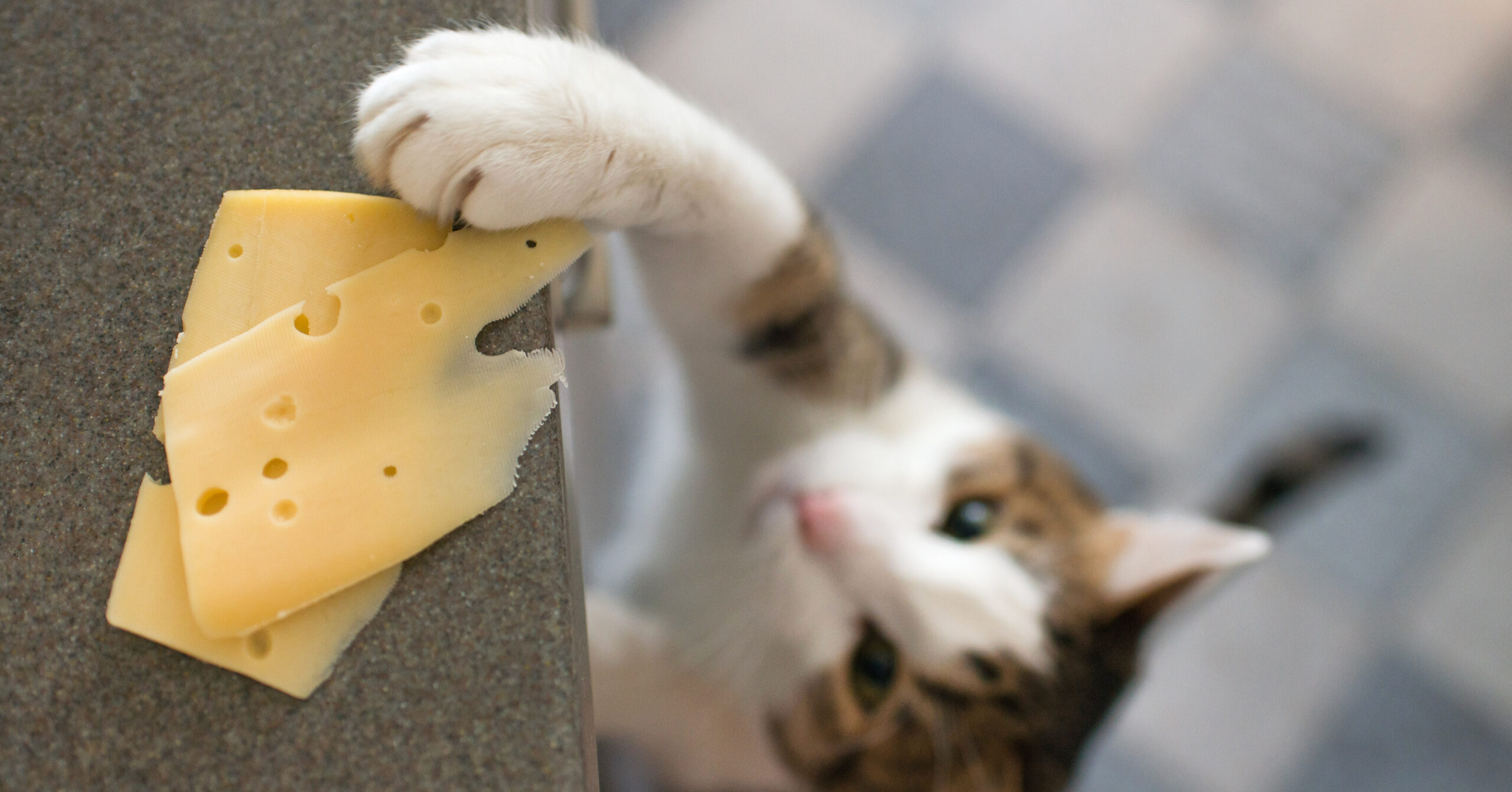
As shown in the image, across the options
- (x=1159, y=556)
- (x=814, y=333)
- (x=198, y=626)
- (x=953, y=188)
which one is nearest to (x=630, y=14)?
(x=953, y=188)

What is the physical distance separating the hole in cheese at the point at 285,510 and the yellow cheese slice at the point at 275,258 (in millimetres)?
92

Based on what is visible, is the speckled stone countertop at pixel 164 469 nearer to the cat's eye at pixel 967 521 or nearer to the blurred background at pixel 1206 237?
the cat's eye at pixel 967 521

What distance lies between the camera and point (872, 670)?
2.85 ft

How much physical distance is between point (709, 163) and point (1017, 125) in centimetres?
123

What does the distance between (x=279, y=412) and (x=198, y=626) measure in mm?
112

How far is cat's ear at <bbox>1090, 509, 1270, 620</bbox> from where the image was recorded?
77 centimetres

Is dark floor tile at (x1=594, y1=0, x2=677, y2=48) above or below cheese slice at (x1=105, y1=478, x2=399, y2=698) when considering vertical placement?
below

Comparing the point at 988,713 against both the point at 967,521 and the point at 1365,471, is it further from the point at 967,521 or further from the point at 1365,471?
the point at 1365,471

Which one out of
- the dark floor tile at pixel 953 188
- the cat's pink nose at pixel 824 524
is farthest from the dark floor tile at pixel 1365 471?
the cat's pink nose at pixel 824 524

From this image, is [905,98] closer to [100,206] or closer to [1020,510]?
[1020,510]

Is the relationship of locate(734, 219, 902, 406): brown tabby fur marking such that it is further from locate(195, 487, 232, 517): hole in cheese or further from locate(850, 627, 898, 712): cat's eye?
locate(195, 487, 232, 517): hole in cheese

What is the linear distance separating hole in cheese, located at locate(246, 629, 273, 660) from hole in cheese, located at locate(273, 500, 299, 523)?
0.06 m

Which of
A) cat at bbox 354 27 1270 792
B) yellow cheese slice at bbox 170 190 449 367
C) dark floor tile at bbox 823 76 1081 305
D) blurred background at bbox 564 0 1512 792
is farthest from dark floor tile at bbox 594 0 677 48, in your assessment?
yellow cheese slice at bbox 170 190 449 367

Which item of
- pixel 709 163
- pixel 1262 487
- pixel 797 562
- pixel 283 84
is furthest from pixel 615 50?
pixel 1262 487
